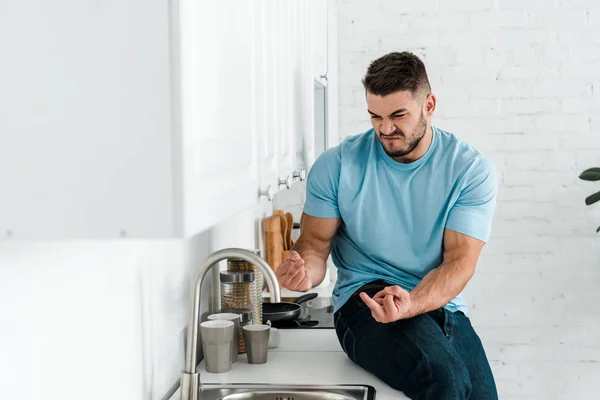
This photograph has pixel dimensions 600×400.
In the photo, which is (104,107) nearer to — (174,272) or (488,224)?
(174,272)

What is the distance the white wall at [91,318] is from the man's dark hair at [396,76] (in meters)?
0.68

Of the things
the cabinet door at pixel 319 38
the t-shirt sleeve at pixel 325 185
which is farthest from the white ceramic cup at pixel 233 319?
the cabinet door at pixel 319 38

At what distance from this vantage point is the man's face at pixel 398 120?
209 centimetres

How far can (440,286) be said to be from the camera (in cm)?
203

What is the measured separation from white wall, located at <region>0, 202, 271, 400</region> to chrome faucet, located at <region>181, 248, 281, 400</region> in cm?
11

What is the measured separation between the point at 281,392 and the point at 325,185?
0.62 meters

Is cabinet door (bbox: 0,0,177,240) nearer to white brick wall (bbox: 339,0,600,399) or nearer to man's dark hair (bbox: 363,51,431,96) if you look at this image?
man's dark hair (bbox: 363,51,431,96)

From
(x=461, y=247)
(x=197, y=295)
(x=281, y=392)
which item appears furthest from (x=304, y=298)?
(x=197, y=295)

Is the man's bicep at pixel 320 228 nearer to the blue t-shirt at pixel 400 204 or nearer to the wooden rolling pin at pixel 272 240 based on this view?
the blue t-shirt at pixel 400 204

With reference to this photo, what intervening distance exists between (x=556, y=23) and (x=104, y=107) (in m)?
3.17

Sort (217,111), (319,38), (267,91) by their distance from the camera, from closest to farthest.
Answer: (217,111) → (267,91) → (319,38)

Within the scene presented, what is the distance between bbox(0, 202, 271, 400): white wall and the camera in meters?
1.06

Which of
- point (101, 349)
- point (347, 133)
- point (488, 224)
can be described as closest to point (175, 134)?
point (101, 349)

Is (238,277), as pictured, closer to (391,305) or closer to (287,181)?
(287,181)
